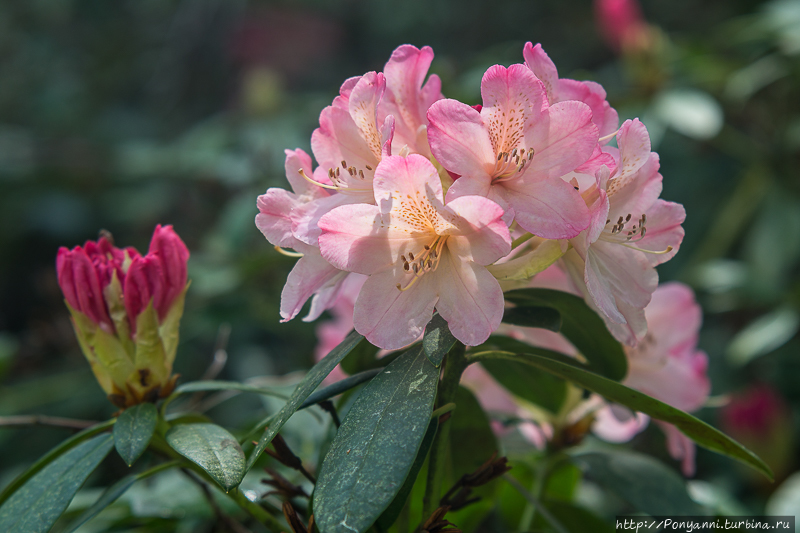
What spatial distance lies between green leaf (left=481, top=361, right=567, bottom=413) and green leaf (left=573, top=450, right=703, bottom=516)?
0.30 ft

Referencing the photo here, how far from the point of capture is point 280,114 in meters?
2.26

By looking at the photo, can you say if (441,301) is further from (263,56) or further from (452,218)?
(263,56)

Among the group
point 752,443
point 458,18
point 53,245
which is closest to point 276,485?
point 752,443

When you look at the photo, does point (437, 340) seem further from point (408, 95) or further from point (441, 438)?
point (408, 95)

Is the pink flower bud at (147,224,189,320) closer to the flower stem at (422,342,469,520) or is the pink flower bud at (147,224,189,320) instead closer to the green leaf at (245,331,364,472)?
the green leaf at (245,331,364,472)

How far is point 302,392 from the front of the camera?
0.53 meters

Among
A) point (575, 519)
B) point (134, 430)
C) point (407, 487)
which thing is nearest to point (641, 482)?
point (575, 519)

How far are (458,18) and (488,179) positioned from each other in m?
3.01

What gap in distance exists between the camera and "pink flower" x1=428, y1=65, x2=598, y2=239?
518 millimetres

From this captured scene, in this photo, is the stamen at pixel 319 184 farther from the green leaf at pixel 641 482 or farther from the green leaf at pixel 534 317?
the green leaf at pixel 641 482

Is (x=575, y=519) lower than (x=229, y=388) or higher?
lower

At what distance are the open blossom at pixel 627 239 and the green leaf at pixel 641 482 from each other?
26 cm

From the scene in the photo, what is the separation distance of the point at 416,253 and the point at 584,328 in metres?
0.22

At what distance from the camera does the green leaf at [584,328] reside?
627 mm
